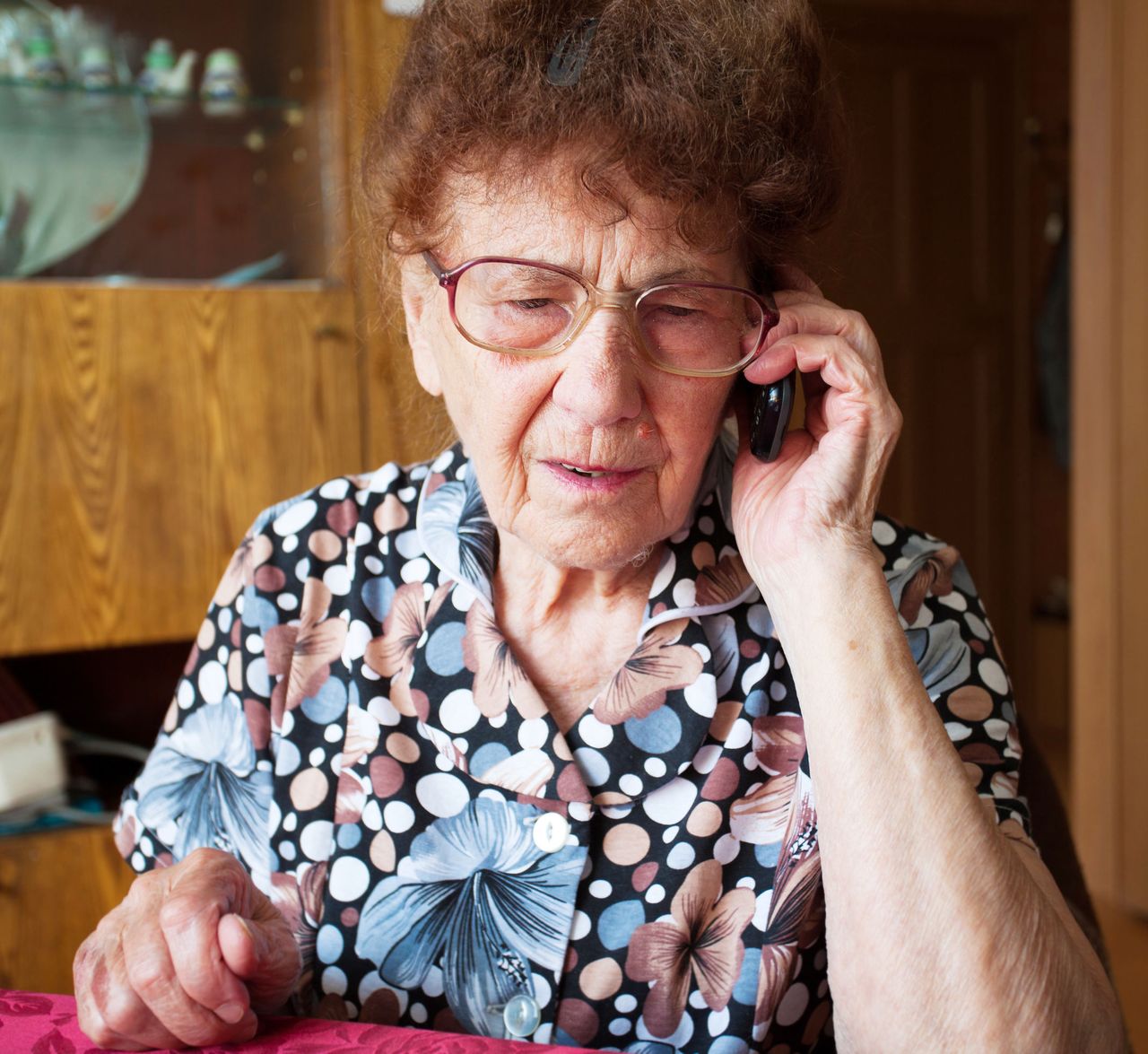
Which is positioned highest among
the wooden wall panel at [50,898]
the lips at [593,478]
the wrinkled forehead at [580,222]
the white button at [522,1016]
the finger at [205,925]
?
the wrinkled forehead at [580,222]

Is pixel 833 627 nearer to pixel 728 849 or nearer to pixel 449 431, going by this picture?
pixel 728 849

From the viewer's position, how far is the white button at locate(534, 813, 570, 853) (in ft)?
3.28

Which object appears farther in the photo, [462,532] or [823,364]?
[462,532]

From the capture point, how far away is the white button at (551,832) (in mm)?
1000

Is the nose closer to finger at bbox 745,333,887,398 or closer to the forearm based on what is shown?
finger at bbox 745,333,887,398

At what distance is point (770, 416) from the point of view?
3.47ft

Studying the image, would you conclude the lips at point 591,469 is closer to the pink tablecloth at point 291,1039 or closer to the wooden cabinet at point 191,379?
the pink tablecloth at point 291,1039

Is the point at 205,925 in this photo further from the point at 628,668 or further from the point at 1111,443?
the point at 1111,443

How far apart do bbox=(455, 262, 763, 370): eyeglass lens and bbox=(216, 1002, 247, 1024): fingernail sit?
1.78 ft

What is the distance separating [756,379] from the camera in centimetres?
104

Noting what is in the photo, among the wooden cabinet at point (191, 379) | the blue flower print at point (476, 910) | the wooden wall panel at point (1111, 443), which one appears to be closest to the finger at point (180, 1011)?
the blue flower print at point (476, 910)

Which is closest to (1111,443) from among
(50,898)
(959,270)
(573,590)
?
(959,270)

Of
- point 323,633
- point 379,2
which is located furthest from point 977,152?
point 323,633

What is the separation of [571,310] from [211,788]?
1.95 feet
